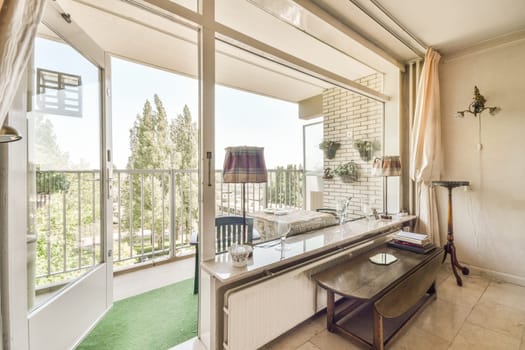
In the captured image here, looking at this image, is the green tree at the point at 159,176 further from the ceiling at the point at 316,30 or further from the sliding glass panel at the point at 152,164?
the ceiling at the point at 316,30

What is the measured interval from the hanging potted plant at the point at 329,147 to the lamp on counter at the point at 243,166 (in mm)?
2639

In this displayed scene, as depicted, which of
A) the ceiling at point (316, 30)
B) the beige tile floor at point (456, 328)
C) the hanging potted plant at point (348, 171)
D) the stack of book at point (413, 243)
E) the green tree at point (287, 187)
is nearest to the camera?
the beige tile floor at point (456, 328)

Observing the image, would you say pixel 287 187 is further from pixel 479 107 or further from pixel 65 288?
pixel 65 288

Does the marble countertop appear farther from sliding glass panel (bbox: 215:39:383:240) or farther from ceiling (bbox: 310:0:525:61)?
ceiling (bbox: 310:0:525:61)

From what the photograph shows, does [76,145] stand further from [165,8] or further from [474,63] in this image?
[474,63]

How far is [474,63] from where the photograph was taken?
9.19 feet

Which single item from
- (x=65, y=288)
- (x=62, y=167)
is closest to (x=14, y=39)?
(x=62, y=167)

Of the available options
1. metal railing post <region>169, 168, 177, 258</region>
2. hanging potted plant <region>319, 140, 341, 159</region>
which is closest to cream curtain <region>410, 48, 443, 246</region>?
hanging potted plant <region>319, 140, 341, 159</region>

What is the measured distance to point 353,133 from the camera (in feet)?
12.0

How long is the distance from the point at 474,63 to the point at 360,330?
3251mm

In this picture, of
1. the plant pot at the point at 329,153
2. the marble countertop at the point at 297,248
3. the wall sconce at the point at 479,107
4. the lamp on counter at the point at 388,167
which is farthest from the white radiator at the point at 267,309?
the wall sconce at the point at 479,107

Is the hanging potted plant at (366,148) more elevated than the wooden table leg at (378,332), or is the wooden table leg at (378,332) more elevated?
the hanging potted plant at (366,148)

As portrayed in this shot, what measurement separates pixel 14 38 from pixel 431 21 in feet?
10.4

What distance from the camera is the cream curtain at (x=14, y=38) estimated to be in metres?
0.69
